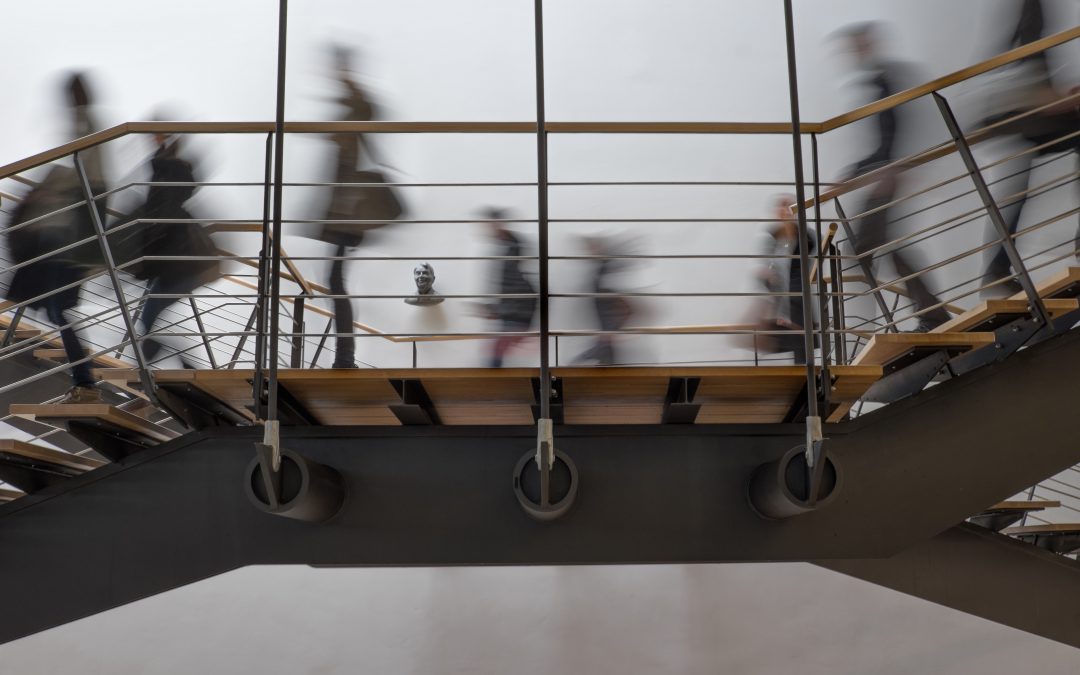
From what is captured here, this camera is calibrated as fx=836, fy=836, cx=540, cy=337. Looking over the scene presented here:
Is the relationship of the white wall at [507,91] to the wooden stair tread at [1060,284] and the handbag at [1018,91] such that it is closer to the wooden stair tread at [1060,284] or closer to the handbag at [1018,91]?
the handbag at [1018,91]

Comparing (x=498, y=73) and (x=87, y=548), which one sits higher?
(x=498, y=73)

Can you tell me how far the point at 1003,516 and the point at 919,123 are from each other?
155cm

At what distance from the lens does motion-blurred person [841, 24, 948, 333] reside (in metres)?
3.21

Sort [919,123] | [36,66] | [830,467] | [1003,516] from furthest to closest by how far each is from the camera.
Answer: [36,66] < [919,123] < [1003,516] < [830,467]

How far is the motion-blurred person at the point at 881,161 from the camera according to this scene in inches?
126

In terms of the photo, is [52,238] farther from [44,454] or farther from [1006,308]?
[1006,308]

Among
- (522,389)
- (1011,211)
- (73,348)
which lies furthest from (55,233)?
(1011,211)

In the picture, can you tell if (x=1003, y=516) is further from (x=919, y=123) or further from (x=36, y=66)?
(x=36, y=66)

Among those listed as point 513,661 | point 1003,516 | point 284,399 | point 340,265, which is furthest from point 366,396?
point 513,661

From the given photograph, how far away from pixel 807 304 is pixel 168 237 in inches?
81.6

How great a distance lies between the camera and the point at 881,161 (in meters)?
3.31

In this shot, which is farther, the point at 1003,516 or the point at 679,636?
the point at 679,636

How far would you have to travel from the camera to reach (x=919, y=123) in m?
3.34

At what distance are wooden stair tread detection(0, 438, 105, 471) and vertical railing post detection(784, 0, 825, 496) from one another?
1902 mm
